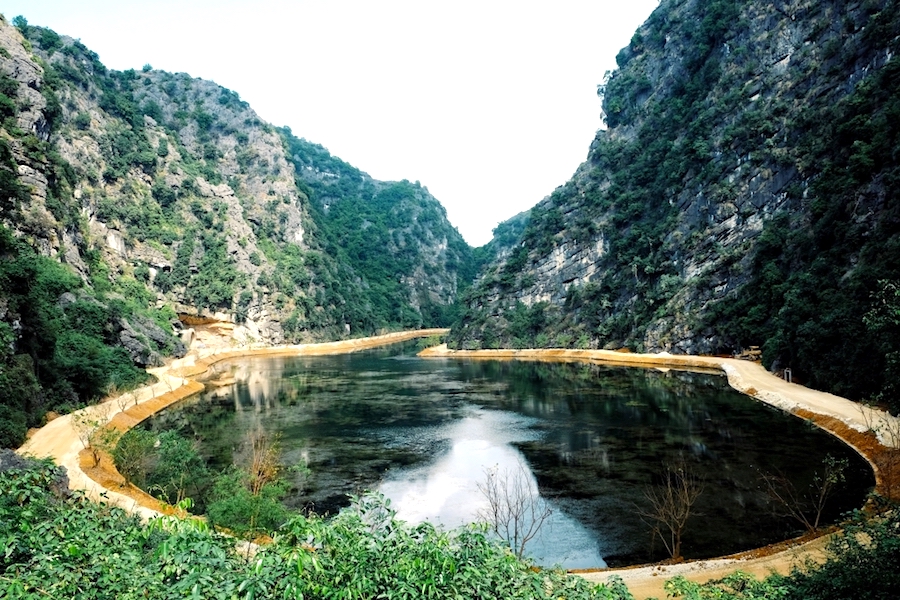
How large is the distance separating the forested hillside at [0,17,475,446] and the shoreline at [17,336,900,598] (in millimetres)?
2393

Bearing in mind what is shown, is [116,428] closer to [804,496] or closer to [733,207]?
[804,496]

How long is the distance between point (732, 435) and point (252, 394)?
145ft

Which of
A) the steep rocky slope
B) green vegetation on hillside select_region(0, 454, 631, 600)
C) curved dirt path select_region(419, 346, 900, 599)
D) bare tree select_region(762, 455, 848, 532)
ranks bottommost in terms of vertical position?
bare tree select_region(762, 455, 848, 532)

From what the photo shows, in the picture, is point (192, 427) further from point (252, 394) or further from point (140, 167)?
point (140, 167)

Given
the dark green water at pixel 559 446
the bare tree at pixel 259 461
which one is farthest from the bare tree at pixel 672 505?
the bare tree at pixel 259 461

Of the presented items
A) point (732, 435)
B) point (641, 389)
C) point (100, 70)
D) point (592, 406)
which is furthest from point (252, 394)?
point (100, 70)

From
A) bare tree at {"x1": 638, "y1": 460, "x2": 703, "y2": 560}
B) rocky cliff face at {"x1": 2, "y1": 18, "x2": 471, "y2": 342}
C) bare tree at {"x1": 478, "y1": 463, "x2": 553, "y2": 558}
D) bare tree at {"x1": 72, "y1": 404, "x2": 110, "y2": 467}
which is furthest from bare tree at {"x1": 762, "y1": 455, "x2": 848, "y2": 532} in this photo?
rocky cliff face at {"x1": 2, "y1": 18, "x2": 471, "y2": 342}

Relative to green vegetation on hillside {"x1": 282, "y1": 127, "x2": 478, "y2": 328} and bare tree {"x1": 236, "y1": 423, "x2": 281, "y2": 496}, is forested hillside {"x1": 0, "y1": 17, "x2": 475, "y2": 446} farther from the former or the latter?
bare tree {"x1": 236, "y1": 423, "x2": 281, "y2": 496}

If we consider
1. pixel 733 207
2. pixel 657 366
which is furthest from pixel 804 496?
pixel 733 207

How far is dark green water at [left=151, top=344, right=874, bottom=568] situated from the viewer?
21.4 meters

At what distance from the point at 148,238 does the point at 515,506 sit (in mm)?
99222

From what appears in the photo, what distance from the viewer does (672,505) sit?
1789 centimetres

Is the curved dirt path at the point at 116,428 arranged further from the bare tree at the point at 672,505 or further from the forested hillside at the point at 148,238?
the bare tree at the point at 672,505

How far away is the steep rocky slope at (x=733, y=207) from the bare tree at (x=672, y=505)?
862 cm
